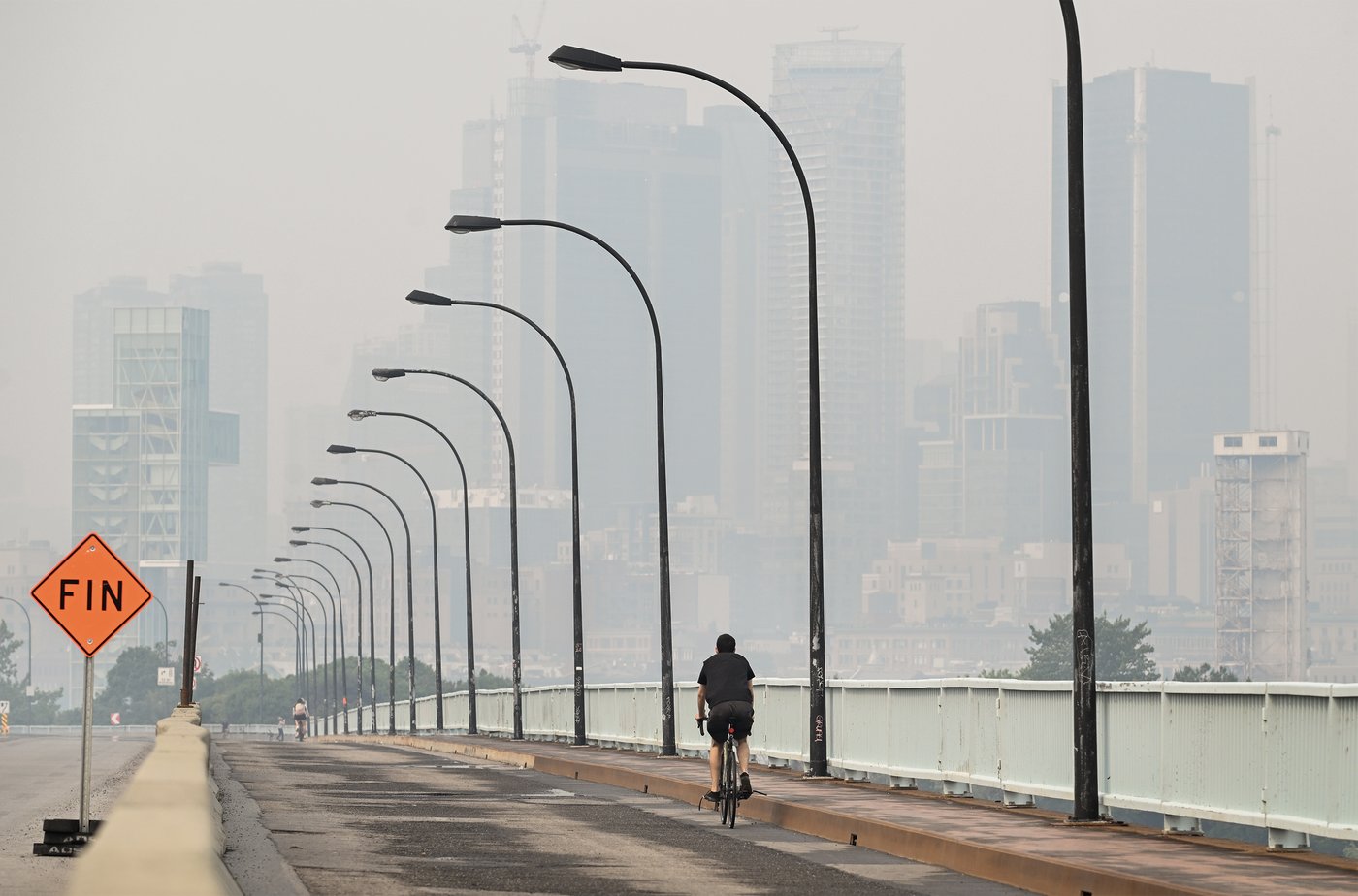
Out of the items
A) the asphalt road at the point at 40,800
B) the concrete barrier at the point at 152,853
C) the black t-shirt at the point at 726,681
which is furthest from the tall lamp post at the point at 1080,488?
the concrete barrier at the point at 152,853

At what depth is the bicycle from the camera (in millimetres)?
20625

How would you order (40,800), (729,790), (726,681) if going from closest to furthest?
(729,790), (726,681), (40,800)

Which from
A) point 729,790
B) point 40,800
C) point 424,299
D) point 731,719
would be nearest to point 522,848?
point 729,790

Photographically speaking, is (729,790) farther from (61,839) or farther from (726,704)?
(61,839)

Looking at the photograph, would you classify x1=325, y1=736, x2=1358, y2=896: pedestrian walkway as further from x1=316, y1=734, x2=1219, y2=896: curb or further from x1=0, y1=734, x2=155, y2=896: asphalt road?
x1=0, y1=734, x2=155, y2=896: asphalt road

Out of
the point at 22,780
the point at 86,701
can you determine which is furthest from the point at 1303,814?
the point at 22,780

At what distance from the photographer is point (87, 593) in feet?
68.0

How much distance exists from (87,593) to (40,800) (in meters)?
11.4

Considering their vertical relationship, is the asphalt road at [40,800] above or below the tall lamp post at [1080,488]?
below

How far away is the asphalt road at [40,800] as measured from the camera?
663 inches

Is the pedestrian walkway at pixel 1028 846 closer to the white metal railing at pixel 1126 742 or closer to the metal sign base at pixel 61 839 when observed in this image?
the white metal railing at pixel 1126 742

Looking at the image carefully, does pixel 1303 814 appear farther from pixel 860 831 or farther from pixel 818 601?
pixel 818 601

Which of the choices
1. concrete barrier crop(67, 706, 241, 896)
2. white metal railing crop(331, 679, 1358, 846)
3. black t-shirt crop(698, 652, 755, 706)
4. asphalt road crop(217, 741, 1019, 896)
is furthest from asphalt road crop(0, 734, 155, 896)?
white metal railing crop(331, 679, 1358, 846)

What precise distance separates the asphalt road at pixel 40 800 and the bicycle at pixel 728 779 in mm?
6181
